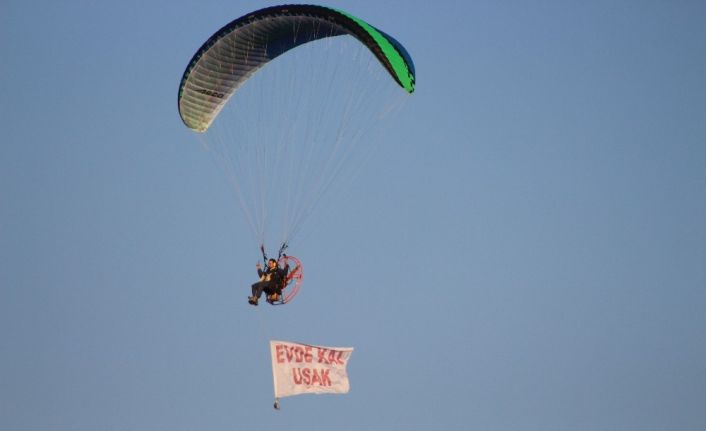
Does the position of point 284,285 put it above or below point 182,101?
below

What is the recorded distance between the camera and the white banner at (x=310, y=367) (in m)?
49.7

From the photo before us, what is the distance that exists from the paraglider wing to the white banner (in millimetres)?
6074

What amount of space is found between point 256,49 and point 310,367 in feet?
24.6

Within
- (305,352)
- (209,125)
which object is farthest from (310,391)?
(209,125)

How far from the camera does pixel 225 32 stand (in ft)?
168

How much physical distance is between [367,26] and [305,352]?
7.21 meters

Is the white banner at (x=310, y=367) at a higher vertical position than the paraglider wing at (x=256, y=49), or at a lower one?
Result: lower

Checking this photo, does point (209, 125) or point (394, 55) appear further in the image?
point (209, 125)

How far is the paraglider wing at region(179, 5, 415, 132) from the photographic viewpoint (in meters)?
49.3

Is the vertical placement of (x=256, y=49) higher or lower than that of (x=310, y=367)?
higher

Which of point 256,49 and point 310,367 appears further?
point 256,49

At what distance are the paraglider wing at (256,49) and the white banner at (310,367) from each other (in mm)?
6074

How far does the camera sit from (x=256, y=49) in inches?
2048

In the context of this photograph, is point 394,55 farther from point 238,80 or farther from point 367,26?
point 238,80
